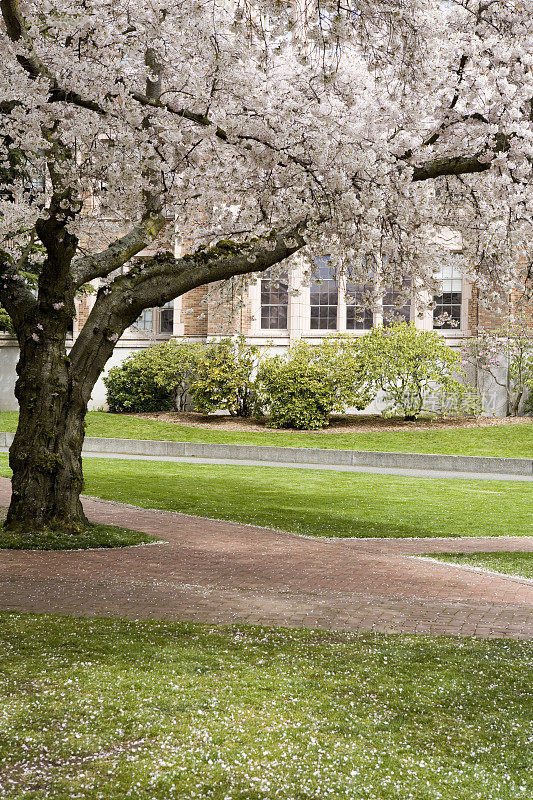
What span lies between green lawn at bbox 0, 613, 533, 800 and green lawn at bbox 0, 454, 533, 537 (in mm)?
5754

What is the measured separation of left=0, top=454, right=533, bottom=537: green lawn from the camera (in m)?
12.3

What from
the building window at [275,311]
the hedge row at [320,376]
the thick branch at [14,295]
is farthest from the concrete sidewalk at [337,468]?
the thick branch at [14,295]

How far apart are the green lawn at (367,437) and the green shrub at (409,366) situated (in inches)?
65.8

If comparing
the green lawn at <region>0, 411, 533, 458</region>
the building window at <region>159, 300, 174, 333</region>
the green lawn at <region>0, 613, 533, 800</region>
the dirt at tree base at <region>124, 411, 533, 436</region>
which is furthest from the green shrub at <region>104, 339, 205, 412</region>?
the green lawn at <region>0, 613, 533, 800</region>

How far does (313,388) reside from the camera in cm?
2602

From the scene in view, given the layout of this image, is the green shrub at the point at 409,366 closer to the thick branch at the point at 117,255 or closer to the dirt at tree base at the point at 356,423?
the dirt at tree base at the point at 356,423

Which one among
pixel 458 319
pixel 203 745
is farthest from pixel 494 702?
pixel 458 319

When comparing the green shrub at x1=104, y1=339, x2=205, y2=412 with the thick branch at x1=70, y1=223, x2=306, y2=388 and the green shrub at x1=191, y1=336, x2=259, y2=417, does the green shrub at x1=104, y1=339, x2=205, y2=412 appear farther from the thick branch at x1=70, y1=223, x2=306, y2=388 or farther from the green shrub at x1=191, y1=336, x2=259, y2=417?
the thick branch at x1=70, y1=223, x2=306, y2=388

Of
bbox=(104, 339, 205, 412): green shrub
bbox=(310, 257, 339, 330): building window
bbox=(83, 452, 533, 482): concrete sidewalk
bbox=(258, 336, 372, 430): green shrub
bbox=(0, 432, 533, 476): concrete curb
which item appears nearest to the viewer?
bbox=(83, 452, 533, 482): concrete sidewalk

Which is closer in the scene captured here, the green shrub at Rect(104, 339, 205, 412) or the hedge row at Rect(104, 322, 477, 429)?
the hedge row at Rect(104, 322, 477, 429)

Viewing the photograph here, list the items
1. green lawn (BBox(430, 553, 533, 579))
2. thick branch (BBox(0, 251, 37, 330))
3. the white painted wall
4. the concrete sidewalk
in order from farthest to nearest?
the white painted wall → the concrete sidewalk → thick branch (BBox(0, 251, 37, 330)) → green lawn (BBox(430, 553, 533, 579))

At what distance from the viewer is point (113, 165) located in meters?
9.66

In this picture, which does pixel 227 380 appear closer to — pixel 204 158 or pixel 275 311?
pixel 275 311

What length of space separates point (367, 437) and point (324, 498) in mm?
9522
